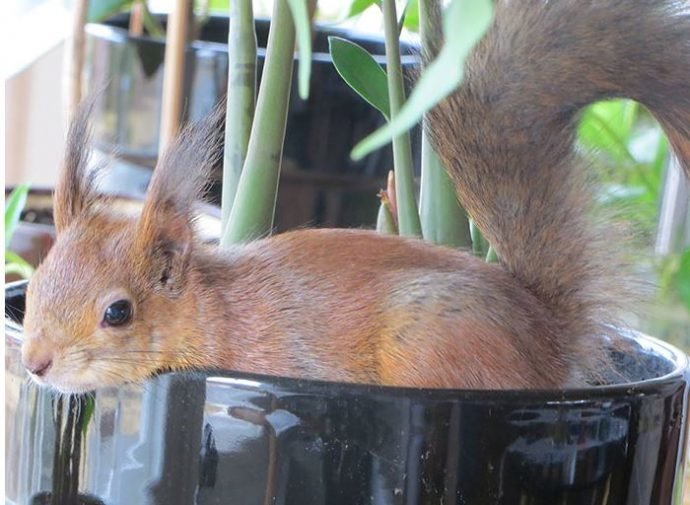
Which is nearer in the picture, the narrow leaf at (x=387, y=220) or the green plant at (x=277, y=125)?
the green plant at (x=277, y=125)

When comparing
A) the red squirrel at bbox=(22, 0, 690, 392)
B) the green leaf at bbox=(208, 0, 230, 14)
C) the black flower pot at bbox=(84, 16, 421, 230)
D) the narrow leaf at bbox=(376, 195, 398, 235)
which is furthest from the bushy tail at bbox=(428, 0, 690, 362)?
the green leaf at bbox=(208, 0, 230, 14)

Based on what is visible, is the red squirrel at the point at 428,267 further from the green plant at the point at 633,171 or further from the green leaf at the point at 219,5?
the green leaf at the point at 219,5

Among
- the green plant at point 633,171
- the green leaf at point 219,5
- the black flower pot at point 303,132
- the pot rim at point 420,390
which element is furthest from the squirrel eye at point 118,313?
the green leaf at point 219,5

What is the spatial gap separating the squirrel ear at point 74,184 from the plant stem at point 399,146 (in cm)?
17

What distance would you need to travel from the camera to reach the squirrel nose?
0.57m

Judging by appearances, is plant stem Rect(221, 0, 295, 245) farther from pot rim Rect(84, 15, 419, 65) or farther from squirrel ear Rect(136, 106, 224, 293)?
pot rim Rect(84, 15, 419, 65)

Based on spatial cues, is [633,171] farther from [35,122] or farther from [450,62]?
[450,62]

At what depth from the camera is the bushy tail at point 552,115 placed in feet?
1.84

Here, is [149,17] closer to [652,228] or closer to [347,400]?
[652,228]

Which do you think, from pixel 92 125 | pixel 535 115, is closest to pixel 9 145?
pixel 92 125

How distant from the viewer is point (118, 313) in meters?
0.61

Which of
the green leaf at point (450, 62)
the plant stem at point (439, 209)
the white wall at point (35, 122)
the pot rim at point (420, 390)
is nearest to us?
the green leaf at point (450, 62)

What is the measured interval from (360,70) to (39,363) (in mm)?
237

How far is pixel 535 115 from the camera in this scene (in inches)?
23.2
